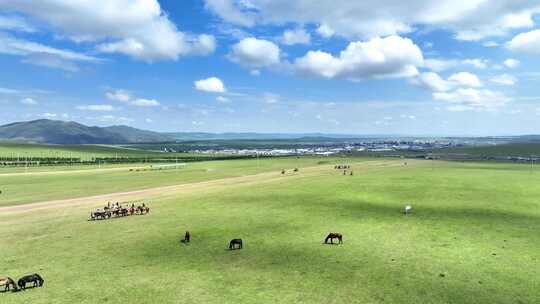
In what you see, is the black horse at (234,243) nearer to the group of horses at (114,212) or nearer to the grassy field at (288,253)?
the grassy field at (288,253)

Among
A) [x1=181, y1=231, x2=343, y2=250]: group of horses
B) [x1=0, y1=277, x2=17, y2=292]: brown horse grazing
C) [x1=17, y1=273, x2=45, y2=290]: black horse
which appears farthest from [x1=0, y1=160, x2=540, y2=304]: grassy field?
[x1=0, y1=277, x2=17, y2=292]: brown horse grazing

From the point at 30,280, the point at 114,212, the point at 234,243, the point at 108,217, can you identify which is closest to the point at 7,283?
the point at 30,280

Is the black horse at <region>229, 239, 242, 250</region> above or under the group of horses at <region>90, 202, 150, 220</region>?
above

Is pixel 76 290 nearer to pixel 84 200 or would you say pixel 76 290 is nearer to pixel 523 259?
pixel 523 259

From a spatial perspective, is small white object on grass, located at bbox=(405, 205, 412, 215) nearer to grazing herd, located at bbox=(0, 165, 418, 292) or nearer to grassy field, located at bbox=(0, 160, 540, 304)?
grazing herd, located at bbox=(0, 165, 418, 292)

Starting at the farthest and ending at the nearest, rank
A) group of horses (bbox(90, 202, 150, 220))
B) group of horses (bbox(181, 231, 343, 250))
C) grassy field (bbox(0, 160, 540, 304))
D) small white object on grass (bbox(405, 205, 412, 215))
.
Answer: group of horses (bbox(90, 202, 150, 220)) < small white object on grass (bbox(405, 205, 412, 215)) < group of horses (bbox(181, 231, 343, 250)) < grassy field (bbox(0, 160, 540, 304))

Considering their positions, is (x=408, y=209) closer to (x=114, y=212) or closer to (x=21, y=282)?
(x=114, y=212)

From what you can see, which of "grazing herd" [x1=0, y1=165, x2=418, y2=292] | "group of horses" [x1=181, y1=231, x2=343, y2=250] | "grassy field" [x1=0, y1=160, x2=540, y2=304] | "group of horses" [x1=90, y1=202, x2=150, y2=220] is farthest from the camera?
"group of horses" [x1=90, y1=202, x2=150, y2=220]

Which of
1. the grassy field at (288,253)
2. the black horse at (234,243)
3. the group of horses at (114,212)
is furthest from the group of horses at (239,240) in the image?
the group of horses at (114,212)

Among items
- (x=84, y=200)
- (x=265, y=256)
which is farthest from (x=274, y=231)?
(x=84, y=200)
